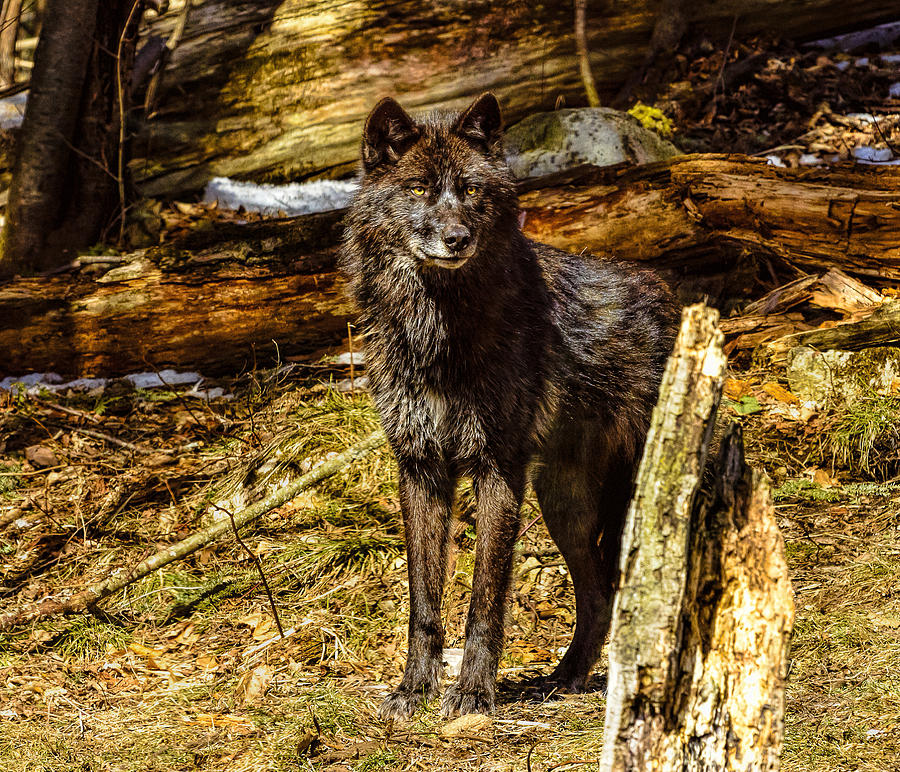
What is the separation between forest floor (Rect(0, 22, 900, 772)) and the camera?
351cm

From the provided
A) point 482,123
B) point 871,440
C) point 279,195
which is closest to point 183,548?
point 482,123

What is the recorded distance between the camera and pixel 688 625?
235cm

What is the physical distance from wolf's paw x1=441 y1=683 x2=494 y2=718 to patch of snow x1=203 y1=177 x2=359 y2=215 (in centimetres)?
567

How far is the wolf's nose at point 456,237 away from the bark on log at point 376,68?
584 centimetres

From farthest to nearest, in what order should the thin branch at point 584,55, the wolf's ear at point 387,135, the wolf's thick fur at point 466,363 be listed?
1. the thin branch at point 584,55
2. the wolf's ear at point 387,135
3. the wolf's thick fur at point 466,363

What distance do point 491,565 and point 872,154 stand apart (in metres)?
6.38

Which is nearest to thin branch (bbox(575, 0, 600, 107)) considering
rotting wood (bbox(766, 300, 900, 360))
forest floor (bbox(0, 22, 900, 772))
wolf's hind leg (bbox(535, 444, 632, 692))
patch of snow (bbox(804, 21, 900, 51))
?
patch of snow (bbox(804, 21, 900, 51))

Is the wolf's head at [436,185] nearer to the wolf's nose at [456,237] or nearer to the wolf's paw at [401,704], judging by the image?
the wolf's nose at [456,237]

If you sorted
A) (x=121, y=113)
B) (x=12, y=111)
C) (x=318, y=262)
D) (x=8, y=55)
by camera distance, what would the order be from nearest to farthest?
(x=318, y=262) < (x=121, y=113) < (x=12, y=111) < (x=8, y=55)

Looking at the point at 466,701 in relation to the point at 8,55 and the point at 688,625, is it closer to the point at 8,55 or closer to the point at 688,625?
the point at 688,625

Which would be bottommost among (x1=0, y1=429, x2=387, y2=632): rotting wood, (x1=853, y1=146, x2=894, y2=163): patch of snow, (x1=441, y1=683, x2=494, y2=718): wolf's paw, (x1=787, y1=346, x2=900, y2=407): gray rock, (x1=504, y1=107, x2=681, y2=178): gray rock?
(x1=441, y1=683, x2=494, y2=718): wolf's paw

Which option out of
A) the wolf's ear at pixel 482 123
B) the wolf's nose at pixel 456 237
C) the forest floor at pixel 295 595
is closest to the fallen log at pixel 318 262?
the forest floor at pixel 295 595

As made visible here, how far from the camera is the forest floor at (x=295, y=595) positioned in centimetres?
351

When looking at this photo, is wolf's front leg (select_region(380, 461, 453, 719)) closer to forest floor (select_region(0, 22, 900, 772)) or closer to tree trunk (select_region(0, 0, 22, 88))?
forest floor (select_region(0, 22, 900, 772))
